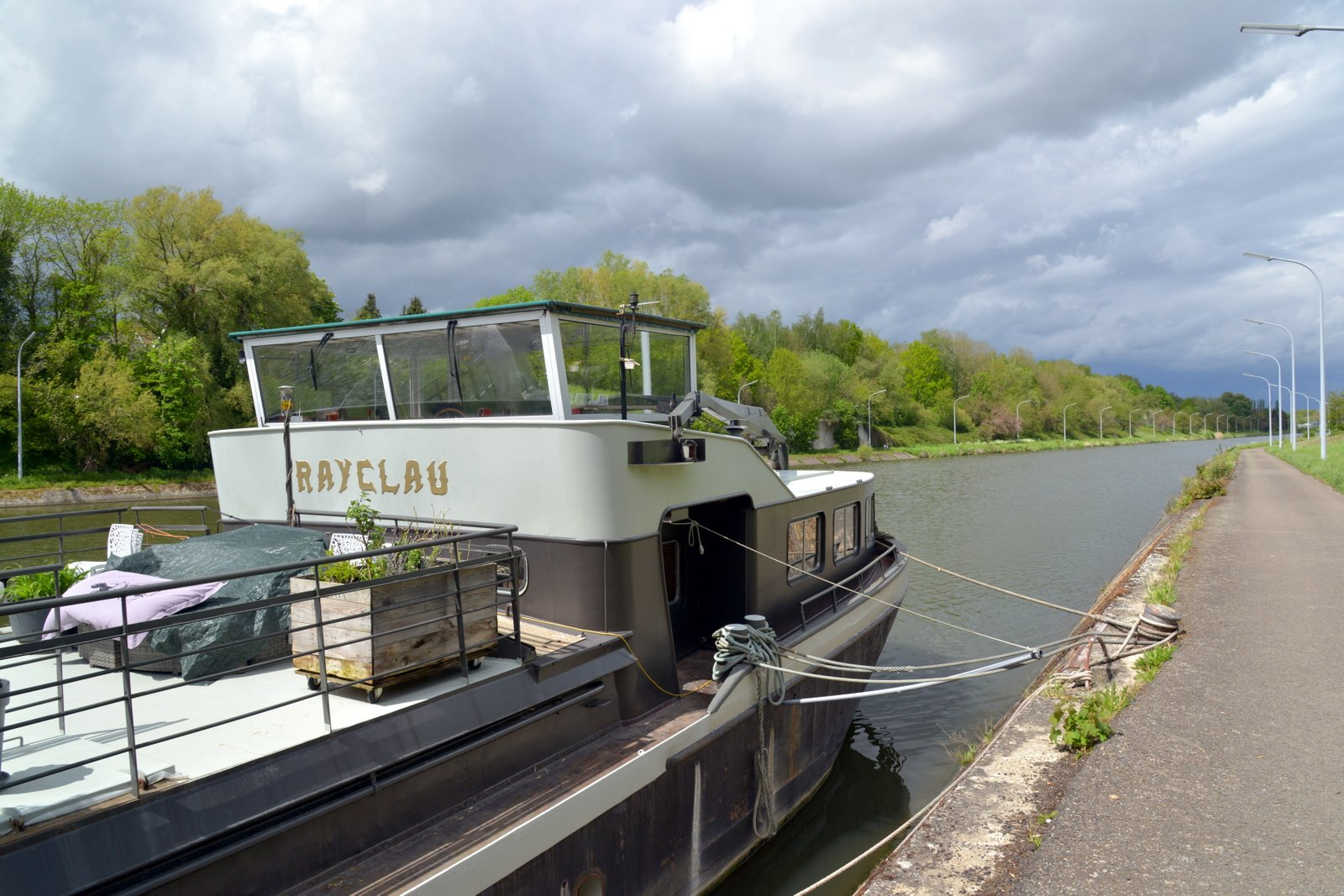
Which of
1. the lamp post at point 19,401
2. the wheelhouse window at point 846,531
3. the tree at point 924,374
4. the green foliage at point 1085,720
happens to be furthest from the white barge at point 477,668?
the tree at point 924,374

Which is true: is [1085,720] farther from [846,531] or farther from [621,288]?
[621,288]

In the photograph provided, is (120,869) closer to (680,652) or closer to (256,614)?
(256,614)

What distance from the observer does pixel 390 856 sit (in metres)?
3.89

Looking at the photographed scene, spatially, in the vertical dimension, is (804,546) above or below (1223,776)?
above

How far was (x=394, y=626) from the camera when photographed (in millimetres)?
4371

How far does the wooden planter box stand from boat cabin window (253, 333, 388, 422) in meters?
2.48

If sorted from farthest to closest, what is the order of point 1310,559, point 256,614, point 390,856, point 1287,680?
point 1310,559 < point 1287,680 < point 256,614 < point 390,856

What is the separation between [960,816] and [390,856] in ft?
11.6

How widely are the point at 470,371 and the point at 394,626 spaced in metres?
2.50

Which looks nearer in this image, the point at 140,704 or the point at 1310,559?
the point at 140,704

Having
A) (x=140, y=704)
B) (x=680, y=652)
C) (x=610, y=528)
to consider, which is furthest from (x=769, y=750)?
(x=140, y=704)

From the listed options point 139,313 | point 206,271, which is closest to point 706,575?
point 206,271

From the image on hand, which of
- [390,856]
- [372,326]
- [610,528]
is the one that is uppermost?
[372,326]

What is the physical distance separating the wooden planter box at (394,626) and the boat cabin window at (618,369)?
1.91 m
